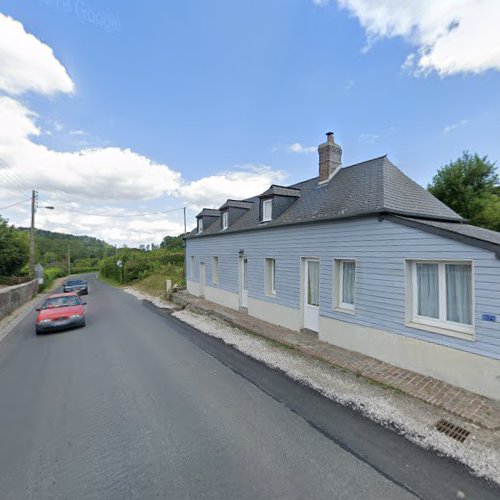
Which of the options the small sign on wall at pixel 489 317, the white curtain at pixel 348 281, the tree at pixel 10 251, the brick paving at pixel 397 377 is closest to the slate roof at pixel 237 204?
the brick paving at pixel 397 377

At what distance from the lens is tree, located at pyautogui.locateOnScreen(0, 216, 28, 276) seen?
24641 millimetres

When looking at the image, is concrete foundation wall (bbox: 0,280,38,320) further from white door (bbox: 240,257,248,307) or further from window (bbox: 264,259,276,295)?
window (bbox: 264,259,276,295)

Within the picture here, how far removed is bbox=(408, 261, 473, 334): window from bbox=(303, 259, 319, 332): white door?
3027mm

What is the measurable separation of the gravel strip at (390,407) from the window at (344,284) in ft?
5.96

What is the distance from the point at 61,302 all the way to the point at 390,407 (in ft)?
38.8

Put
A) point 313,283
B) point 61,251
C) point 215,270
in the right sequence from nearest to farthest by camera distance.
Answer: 1. point 313,283
2. point 215,270
3. point 61,251

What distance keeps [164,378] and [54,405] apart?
1947mm

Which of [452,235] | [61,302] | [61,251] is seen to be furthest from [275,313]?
[61,251]

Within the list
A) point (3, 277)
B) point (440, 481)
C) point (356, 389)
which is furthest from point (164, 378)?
point (3, 277)

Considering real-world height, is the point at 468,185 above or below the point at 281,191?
above

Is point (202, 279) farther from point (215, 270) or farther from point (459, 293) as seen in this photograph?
point (459, 293)

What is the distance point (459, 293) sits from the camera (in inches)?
210

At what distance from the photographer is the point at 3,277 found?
2347 centimetres

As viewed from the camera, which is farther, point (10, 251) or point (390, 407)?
point (10, 251)
